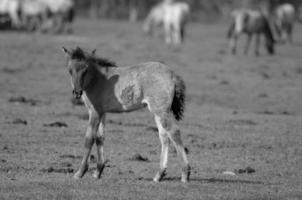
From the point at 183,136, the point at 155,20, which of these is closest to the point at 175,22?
the point at 155,20

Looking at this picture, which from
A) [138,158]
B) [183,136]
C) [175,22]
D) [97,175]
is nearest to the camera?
[97,175]

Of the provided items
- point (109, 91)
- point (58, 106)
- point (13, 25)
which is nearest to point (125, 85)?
point (109, 91)

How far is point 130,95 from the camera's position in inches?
451

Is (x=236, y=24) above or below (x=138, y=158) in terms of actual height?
below

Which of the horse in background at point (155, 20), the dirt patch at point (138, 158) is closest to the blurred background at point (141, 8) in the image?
the horse in background at point (155, 20)

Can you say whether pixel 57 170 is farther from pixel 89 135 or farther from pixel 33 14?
pixel 33 14

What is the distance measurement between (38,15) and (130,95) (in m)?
42.1

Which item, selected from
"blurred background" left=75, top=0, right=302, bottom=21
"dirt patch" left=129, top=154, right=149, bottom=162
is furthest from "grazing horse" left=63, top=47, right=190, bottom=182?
"blurred background" left=75, top=0, right=302, bottom=21

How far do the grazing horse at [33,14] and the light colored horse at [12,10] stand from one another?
0.40m

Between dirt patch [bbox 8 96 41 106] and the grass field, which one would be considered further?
dirt patch [bbox 8 96 41 106]

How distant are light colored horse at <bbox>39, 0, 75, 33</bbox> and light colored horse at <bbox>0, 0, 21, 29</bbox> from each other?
221 centimetres

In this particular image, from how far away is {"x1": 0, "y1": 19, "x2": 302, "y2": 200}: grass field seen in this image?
35.9ft

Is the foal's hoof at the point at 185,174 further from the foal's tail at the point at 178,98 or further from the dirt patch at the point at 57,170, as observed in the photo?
the dirt patch at the point at 57,170

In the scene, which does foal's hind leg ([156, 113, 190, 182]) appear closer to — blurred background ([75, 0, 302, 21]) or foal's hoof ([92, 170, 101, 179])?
foal's hoof ([92, 170, 101, 179])
